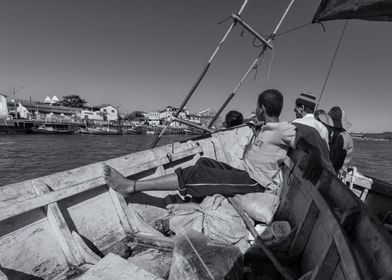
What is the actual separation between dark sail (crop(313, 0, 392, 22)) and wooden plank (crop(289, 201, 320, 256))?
184cm


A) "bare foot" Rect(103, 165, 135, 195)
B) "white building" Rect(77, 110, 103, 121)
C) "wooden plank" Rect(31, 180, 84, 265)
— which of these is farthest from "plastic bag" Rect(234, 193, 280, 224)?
"white building" Rect(77, 110, 103, 121)

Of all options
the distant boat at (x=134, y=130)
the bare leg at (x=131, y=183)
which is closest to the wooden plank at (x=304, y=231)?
the bare leg at (x=131, y=183)

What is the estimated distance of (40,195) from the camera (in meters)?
1.99

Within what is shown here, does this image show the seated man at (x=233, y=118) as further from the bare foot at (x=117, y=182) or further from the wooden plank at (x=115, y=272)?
the wooden plank at (x=115, y=272)

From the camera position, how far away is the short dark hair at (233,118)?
709 centimetres

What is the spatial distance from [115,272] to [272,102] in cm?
276

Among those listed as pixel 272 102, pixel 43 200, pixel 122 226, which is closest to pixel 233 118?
pixel 272 102

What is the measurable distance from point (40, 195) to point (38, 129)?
185ft

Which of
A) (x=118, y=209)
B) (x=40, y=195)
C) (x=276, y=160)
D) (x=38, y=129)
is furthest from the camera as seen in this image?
(x=38, y=129)

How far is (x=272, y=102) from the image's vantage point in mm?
3109

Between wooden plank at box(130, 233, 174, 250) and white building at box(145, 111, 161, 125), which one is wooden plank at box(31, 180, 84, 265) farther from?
white building at box(145, 111, 161, 125)

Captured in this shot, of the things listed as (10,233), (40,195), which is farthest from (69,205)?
(10,233)

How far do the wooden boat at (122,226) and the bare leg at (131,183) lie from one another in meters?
0.10

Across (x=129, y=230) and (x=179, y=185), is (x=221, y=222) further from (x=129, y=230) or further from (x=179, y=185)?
(x=129, y=230)
